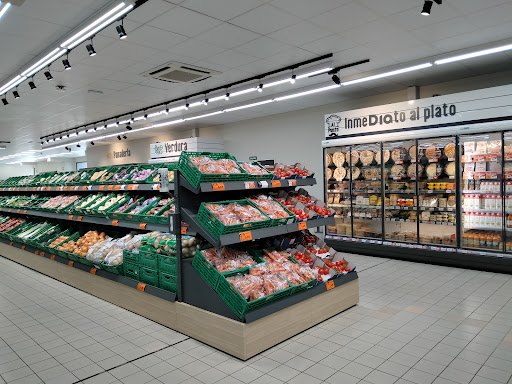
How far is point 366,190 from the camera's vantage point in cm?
762

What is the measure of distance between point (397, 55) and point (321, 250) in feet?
11.8

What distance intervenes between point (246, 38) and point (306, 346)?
159 inches

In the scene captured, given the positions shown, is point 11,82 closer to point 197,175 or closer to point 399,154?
point 197,175

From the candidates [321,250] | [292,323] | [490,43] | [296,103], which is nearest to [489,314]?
[321,250]

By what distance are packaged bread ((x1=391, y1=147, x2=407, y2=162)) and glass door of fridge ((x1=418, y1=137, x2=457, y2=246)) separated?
0.29 m

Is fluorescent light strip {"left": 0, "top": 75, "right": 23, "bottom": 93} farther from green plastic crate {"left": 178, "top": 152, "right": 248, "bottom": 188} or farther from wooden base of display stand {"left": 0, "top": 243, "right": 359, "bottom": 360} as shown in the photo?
green plastic crate {"left": 178, "top": 152, "right": 248, "bottom": 188}

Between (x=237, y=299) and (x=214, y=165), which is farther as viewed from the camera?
(x=214, y=165)

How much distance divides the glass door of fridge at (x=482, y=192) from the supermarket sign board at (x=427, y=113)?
0.41 metres

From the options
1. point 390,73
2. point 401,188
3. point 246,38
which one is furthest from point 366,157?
point 246,38

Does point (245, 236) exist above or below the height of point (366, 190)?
below

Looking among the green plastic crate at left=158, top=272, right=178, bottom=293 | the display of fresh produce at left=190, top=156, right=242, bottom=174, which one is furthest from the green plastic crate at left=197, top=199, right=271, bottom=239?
the green plastic crate at left=158, top=272, right=178, bottom=293

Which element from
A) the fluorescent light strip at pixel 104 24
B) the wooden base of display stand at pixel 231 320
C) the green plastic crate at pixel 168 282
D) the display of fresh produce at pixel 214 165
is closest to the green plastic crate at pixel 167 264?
the green plastic crate at pixel 168 282

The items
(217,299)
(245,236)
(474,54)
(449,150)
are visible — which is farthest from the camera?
(449,150)

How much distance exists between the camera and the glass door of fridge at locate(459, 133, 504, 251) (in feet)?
20.0
